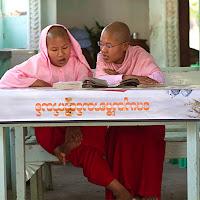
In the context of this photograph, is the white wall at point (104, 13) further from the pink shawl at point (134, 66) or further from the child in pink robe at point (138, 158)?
the child in pink robe at point (138, 158)

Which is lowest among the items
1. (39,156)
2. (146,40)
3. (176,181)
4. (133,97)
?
(176,181)

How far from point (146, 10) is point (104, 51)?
7074 millimetres

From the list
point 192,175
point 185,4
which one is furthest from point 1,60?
point 185,4

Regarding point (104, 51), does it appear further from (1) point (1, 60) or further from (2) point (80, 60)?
(1) point (1, 60)

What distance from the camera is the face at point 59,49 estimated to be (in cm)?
282

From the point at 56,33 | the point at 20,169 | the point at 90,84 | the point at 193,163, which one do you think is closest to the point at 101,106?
the point at 90,84

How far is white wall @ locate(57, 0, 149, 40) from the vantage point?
956cm

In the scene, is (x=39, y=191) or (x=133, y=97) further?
(x=39, y=191)

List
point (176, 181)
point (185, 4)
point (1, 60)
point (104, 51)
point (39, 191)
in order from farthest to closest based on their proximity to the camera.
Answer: point (185, 4), point (176, 181), point (1, 60), point (39, 191), point (104, 51)

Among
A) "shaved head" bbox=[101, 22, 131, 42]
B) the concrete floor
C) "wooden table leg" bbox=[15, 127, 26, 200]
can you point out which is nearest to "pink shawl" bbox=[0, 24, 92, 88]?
"shaved head" bbox=[101, 22, 131, 42]

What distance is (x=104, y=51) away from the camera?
9.73 feet

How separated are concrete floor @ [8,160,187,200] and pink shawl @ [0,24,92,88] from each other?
3.51ft

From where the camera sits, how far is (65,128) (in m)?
2.69

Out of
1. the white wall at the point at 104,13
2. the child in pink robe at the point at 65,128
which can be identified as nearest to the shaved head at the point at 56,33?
the child in pink robe at the point at 65,128
